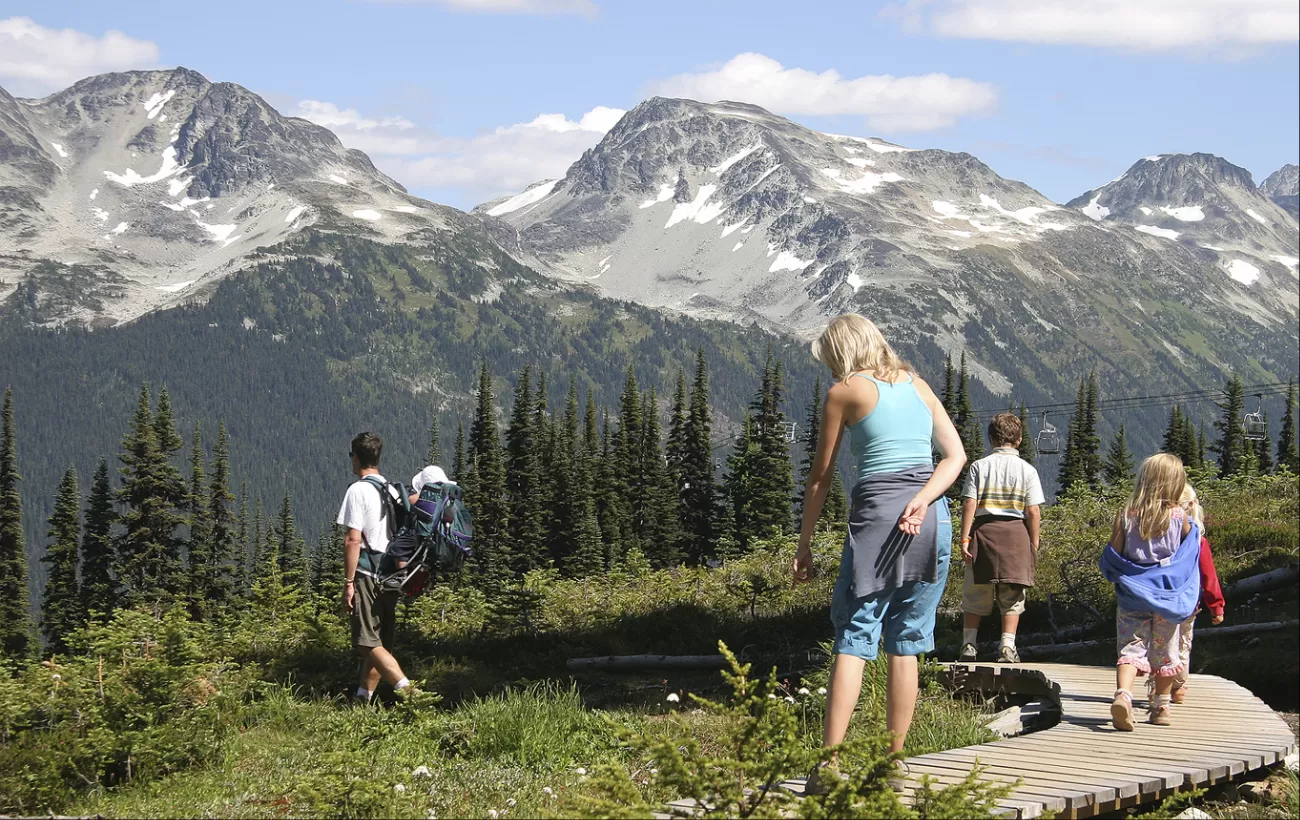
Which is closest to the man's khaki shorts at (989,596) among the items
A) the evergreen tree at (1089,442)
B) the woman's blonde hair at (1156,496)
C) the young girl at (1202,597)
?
the young girl at (1202,597)

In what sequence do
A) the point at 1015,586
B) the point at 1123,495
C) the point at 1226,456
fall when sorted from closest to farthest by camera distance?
the point at 1015,586 → the point at 1123,495 → the point at 1226,456

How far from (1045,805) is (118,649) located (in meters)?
6.59

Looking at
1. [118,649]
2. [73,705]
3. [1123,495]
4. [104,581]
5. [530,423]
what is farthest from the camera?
[530,423]

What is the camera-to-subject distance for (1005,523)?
11.8 meters

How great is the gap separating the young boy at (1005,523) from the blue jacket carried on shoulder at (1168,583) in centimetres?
233

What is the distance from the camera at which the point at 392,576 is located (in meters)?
10.3

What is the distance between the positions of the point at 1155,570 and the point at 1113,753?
1901 millimetres

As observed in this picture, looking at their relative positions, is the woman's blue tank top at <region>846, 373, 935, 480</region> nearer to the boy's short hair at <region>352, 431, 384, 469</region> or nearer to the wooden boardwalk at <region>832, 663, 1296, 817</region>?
the wooden boardwalk at <region>832, 663, 1296, 817</region>

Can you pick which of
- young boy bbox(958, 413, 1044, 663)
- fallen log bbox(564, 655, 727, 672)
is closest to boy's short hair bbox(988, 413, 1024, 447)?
young boy bbox(958, 413, 1044, 663)

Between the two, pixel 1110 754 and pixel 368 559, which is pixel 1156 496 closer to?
pixel 1110 754

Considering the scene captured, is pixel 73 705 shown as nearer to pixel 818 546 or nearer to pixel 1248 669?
pixel 1248 669

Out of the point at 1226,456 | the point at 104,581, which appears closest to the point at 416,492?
the point at 104,581

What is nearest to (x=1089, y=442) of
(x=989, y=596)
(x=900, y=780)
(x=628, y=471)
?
(x=628, y=471)

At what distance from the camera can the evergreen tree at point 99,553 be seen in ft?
253
